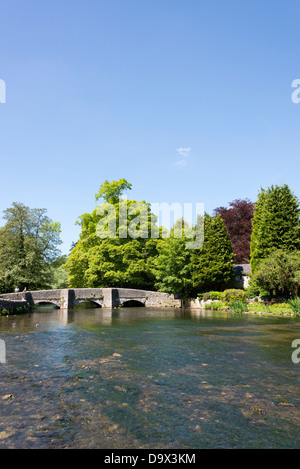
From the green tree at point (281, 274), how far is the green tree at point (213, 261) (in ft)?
25.9

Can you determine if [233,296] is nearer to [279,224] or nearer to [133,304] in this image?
[279,224]

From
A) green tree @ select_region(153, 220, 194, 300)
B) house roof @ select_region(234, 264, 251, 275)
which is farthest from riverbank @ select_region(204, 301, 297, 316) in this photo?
house roof @ select_region(234, 264, 251, 275)

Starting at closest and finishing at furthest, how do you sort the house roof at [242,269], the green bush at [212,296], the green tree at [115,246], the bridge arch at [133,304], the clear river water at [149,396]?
the clear river water at [149,396]
the green bush at [212,296]
the green tree at [115,246]
the bridge arch at [133,304]
the house roof at [242,269]

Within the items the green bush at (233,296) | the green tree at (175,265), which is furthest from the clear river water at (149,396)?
the green tree at (175,265)

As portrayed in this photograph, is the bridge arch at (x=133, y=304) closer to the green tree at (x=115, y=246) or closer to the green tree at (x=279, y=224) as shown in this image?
the green tree at (x=115, y=246)

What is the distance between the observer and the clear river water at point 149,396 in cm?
491

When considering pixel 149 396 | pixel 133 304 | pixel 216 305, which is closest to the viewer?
pixel 149 396

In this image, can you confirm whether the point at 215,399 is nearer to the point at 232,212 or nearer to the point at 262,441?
the point at 262,441

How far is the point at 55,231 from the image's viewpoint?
48.2 m

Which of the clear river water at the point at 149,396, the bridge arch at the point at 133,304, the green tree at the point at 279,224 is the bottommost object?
the bridge arch at the point at 133,304

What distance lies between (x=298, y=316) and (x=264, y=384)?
1939 centimetres

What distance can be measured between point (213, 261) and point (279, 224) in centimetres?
946

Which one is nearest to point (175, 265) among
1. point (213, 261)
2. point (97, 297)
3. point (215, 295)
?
point (213, 261)

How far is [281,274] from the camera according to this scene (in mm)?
29422
